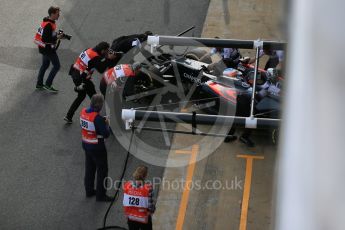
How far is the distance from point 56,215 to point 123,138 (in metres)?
2.00

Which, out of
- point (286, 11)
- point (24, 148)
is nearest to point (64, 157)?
point (24, 148)

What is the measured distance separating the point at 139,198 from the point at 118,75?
3.55m

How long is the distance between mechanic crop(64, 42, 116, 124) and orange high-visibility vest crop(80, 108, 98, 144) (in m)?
1.95

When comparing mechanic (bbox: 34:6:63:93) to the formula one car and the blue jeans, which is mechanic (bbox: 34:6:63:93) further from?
the formula one car

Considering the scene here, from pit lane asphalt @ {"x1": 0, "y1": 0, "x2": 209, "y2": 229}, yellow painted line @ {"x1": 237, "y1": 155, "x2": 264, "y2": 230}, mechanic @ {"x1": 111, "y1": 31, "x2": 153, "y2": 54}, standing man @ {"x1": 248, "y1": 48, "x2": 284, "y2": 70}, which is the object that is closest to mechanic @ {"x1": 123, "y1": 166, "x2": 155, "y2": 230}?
pit lane asphalt @ {"x1": 0, "y1": 0, "x2": 209, "y2": 229}

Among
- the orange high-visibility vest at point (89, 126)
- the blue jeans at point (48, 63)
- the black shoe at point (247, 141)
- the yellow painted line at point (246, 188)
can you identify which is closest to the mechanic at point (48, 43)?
the blue jeans at point (48, 63)

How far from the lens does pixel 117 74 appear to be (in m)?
9.98

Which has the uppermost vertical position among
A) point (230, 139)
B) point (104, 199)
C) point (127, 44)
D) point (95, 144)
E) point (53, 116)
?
point (127, 44)

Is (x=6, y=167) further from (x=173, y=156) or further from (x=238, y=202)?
(x=238, y=202)

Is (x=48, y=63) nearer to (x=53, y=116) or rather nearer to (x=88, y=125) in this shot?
(x=53, y=116)

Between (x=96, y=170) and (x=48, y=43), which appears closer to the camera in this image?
(x=96, y=170)

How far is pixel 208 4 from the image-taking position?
1414 centimetres

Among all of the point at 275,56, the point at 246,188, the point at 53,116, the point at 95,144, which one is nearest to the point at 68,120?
the point at 53,116

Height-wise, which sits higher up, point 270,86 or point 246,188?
point 270,86
